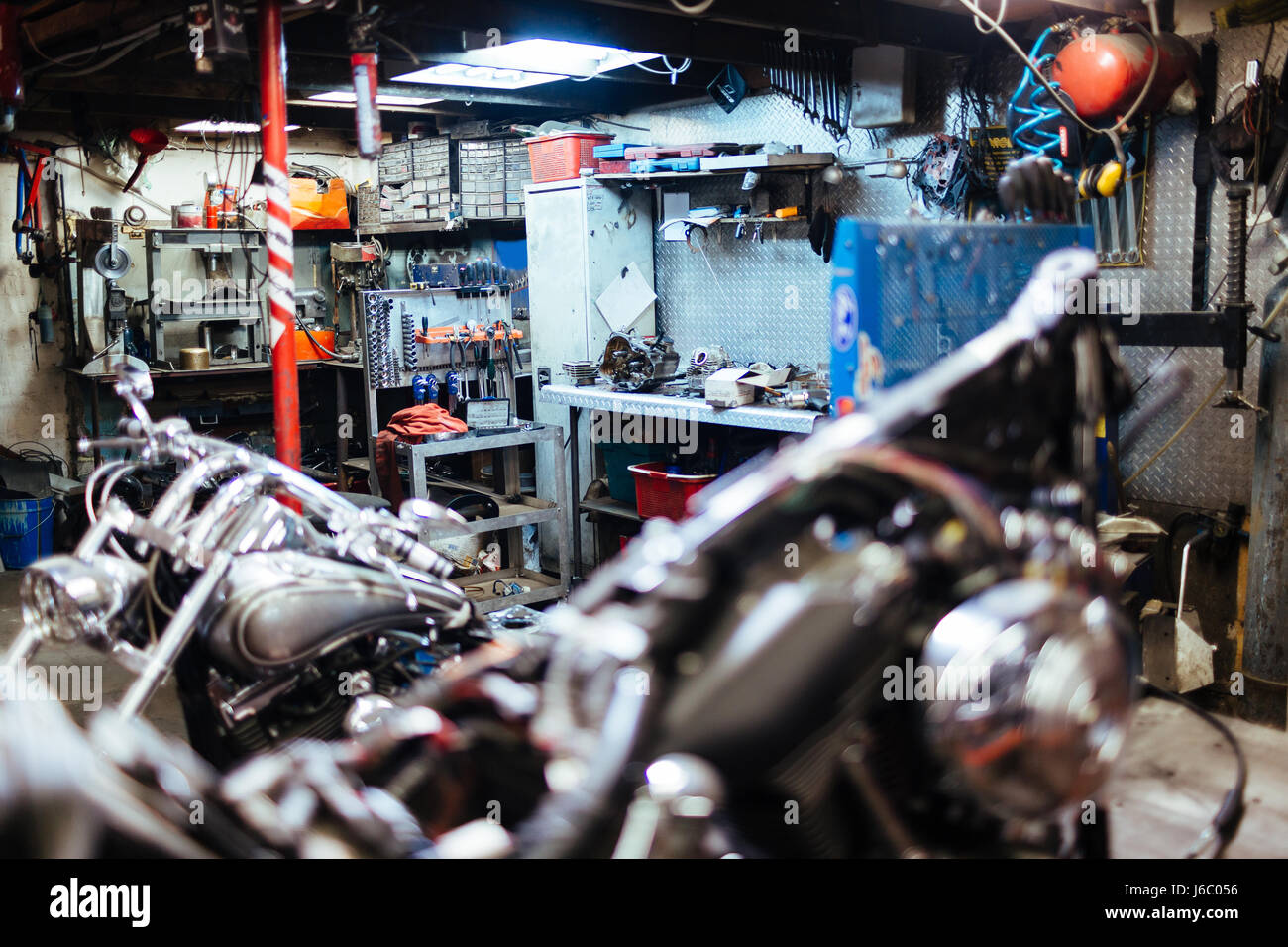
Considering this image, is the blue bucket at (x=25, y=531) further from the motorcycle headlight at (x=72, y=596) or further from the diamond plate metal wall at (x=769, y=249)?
the motorcycle headlight at (x=72, y=596)

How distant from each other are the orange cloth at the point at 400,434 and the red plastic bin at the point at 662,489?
951 millimetres

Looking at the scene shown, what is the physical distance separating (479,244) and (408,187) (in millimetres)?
1040

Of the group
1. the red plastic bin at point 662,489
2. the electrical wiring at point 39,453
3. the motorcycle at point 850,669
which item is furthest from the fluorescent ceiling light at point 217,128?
the motorcycle at point 850,669

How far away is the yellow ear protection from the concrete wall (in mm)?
6519

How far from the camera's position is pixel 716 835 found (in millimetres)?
1709

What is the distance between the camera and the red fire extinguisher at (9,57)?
4.96 m

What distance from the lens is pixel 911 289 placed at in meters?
2.70

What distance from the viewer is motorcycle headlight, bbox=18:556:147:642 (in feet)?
8.40

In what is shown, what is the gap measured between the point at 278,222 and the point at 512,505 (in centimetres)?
234

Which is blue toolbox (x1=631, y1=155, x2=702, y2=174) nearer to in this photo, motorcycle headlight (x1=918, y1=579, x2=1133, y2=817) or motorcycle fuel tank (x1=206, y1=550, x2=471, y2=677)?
motorcycle fuel tank (x1=206, y1=550, x2=471, y2=677)

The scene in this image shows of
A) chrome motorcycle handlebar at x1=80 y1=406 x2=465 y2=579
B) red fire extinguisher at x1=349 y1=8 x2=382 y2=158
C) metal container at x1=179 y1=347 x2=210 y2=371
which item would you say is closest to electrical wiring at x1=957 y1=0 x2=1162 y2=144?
red fire extinguisher at x1=349 y1=8 x2=382 y2=158

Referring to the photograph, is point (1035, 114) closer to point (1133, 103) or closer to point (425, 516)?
point (1133, 103)
